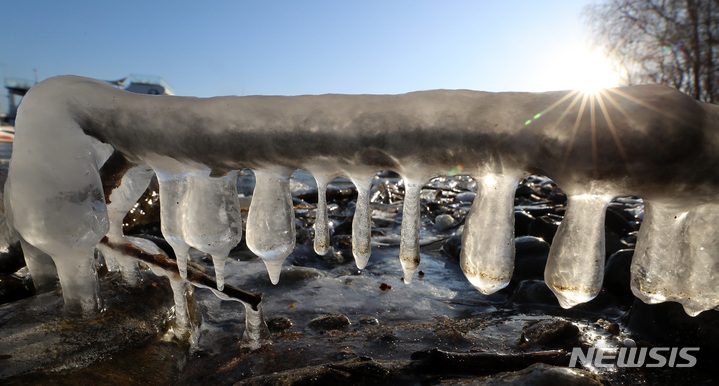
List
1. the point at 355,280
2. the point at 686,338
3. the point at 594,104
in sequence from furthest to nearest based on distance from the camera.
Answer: the point at 355,280
the point at 686,338
the point at 594,104

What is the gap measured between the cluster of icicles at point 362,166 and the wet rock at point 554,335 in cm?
92

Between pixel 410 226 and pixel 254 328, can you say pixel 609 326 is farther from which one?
pixel 254 328

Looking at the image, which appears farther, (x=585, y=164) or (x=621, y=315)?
(x=621, y=315)

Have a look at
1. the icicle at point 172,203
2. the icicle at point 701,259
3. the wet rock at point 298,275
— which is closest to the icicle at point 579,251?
the icicle at point 701,259

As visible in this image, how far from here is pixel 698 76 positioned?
64.5ft

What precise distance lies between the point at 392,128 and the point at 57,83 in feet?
3.94

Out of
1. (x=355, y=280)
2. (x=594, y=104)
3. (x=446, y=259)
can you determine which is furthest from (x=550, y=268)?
(x=446, y=259)

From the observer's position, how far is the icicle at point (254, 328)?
198 cm

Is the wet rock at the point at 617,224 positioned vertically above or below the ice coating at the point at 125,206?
below

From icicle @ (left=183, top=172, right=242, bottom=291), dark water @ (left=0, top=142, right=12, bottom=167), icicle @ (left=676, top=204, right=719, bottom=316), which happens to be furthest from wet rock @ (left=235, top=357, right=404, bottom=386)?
dark water @ (left=0, top=142, right=12, bottom=167)

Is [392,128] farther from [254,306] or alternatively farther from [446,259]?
[446,259]

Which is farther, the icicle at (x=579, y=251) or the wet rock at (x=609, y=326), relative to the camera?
the wet rock at (x=609, y=326)

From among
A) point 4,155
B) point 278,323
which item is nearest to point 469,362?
point 278,323

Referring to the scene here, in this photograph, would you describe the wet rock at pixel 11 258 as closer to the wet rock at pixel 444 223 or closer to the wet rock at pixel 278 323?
the wet rock at pixel 278 323
